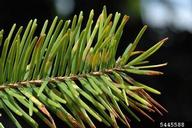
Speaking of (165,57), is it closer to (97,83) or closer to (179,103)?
(179,103)

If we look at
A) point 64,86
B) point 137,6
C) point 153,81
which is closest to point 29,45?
point 64,86

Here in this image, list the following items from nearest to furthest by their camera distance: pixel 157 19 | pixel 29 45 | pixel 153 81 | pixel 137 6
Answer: pixel 29 45 → pixel 137 6 → pixel 153 81 → pixel 157 19

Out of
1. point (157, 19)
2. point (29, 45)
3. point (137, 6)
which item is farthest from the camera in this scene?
point (157, 19)

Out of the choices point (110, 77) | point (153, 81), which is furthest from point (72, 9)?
point (110, 77)

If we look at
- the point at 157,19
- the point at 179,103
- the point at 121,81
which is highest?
the point at 157,19

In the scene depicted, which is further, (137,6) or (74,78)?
(137,6)

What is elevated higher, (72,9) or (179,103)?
(72,9)
